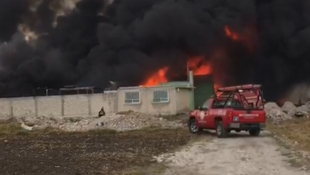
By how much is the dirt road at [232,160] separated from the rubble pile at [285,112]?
23.2 meters

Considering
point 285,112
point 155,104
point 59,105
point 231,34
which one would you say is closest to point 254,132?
point 285,112

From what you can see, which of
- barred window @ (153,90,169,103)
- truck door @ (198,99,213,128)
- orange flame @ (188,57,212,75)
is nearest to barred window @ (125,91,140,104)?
barred window @ (153,90,169,103)

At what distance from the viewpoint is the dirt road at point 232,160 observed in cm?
1403

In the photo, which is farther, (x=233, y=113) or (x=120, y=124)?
(x=120, y=124)

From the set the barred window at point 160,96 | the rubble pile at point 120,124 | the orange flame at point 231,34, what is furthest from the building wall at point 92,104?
the orange flame at point 231,34

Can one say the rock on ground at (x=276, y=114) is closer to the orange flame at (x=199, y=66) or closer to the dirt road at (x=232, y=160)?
the orange flame at (x=199, y=66)

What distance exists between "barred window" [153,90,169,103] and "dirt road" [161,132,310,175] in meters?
26.6

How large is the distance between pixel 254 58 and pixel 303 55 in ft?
18.6

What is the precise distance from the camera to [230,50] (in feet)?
199

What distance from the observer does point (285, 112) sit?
48.2 metres

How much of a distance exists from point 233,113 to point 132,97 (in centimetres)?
2483

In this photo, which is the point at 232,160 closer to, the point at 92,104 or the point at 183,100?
the point at 183,100

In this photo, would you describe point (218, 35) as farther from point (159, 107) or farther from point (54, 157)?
point (54, 157)

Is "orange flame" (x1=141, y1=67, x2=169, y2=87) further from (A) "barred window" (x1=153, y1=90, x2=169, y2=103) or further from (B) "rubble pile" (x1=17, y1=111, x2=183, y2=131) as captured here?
(B) "rubble pile" (x1=17, y1=111, x2=183, y2=131)
